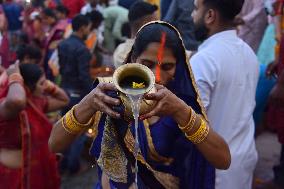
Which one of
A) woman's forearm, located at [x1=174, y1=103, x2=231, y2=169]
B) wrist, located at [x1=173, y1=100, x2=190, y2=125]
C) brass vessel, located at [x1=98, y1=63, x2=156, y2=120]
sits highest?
brass vessel, located at [x1=98, y1=63, x2=156, y2=120]

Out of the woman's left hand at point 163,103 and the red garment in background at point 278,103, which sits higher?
the woman's left hand at point 163,103

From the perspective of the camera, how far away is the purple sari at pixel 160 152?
221 centimetres

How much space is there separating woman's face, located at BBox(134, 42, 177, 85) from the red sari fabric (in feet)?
5.76

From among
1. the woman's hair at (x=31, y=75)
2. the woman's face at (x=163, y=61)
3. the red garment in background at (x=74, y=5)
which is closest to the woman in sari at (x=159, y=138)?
the woman's face at (x=163, y=61)

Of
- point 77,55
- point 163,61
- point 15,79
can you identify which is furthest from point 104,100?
point 77,55

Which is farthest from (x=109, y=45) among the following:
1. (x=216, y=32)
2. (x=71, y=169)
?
(x=216, y=32)

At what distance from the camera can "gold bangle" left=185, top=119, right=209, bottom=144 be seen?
202 centimetres

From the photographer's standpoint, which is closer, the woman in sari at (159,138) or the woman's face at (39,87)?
the woman in sari at (159,138)

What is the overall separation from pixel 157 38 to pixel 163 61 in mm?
107

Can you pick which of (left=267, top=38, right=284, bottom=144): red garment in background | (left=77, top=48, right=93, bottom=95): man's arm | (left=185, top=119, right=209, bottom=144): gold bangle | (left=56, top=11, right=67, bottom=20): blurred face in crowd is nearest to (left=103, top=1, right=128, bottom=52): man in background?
(left=56, top=11, right=67, bottom=20): blurred face in crowd

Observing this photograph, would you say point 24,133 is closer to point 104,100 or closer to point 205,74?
point 205,74

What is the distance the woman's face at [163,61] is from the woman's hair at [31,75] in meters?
1.91

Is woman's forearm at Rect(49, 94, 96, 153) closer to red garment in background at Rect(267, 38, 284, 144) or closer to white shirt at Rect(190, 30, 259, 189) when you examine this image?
white shirt at Rect(190, 30, 259, 189)

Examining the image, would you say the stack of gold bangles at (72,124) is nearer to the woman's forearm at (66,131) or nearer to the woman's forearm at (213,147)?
the woman's forearm at (66,131)
